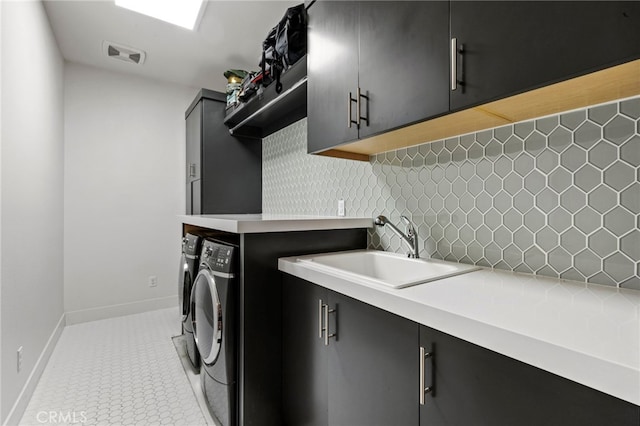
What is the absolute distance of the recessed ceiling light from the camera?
6.79 feet

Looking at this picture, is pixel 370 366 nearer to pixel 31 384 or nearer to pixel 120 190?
pixel 31 384

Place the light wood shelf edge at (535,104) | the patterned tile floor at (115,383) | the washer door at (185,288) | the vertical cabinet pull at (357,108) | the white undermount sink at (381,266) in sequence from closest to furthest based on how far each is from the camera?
1. the light wood shelf edge at (535,104)
2. the white undermount sink at (381,266)
3. the vertical cabinet pull at (357,108)
4. the patterned tile floor at (115,383)
5. the washer door at (185,288)

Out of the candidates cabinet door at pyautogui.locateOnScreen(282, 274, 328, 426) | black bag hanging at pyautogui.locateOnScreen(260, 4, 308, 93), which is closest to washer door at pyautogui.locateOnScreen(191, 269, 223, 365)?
cabinet door at pyautogui.locateOnScreen(282, 274, 328, 426)

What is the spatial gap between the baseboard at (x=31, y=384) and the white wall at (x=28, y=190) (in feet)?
0.12

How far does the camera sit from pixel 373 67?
1.20 meters

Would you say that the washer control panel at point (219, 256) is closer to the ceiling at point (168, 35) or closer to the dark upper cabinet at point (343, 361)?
the dark upper cabinet at point (343, 361)

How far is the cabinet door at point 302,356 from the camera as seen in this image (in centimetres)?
122

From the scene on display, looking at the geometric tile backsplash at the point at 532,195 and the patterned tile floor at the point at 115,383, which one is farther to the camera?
the patterned tile floor at the point at 115,383

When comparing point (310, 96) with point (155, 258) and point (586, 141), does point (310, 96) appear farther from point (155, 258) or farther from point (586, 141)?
point (155, 258)

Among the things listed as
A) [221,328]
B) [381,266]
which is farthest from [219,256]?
[381,266]

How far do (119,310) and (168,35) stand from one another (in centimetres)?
273

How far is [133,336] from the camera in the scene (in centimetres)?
265

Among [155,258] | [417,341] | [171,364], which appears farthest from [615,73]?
[155,258]

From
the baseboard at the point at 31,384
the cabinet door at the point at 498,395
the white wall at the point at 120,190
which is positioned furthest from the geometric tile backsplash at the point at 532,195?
the white wall at the point at 120,190
